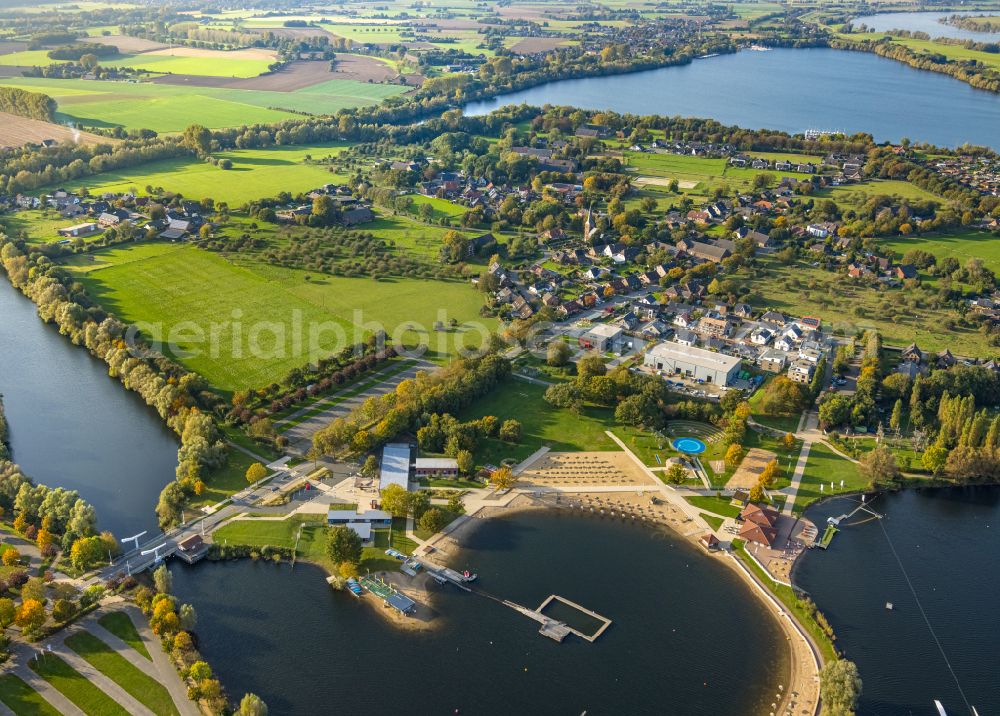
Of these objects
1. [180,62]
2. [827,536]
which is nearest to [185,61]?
[180,62]

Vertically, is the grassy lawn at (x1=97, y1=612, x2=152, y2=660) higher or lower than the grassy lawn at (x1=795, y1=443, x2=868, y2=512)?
lower

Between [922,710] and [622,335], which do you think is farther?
[622,335]

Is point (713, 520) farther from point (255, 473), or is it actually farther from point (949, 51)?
point (949, 51)

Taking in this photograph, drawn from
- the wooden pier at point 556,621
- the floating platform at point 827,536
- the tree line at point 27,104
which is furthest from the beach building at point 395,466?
the tree line at point 27,104

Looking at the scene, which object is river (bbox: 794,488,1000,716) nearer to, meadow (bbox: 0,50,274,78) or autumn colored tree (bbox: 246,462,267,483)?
autumn colored tree (bbox: 246,462,267,483)

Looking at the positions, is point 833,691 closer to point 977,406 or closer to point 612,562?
point 612,562

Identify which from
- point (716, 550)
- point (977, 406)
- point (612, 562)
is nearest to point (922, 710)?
point (716, 550)

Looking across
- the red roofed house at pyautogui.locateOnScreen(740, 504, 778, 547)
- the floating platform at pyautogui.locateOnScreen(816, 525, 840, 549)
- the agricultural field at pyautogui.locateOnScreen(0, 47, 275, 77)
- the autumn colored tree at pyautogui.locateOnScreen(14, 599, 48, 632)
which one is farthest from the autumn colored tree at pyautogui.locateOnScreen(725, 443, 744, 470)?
the agricultural field at pyautogui.locateOnScreen(0, 47, 275, 77)
